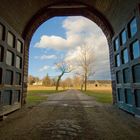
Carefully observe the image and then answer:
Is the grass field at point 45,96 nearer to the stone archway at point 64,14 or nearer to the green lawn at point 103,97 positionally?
the green lawn at point 103,97

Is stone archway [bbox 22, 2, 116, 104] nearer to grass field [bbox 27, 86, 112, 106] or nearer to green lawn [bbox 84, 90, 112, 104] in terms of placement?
grass field [bbox 27, 86, 112, 106]

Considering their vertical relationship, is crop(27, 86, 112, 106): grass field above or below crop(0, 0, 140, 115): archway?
below

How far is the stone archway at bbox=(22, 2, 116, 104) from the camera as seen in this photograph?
25.2ft

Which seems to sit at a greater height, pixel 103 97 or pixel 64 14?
pixel 64 14

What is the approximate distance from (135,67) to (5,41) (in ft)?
14.3

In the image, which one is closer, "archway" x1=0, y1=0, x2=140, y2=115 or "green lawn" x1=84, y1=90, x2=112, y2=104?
"archway" x1=0, y1=0, x2=140, y2=115

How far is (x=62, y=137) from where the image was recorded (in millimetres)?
2818

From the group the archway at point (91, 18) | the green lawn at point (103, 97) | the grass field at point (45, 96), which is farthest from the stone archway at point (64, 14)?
the green lawn at point (103, 97)

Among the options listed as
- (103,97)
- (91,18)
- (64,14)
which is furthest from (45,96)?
(91,18)

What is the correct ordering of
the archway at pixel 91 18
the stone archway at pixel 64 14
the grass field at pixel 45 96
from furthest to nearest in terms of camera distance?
1. the grass field at pixel 45 96
2. the stone archway at pixel 64 14
3. the archway at pixel 91 18

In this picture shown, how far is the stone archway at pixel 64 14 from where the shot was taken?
7670mm

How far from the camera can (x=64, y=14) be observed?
28.4ft

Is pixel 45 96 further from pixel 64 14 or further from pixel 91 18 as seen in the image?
pixel 91 18

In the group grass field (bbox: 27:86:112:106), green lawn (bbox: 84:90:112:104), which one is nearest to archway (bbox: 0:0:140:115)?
grass field (bbox: 27:86:112:106)
